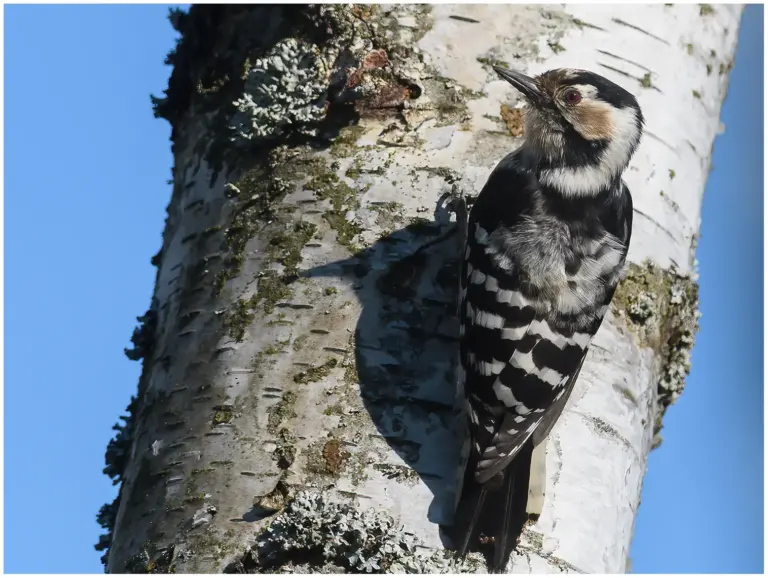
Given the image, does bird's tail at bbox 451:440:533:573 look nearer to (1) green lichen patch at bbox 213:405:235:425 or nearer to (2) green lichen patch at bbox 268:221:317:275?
(1) green lichen patch at bbox 213:405:235:425

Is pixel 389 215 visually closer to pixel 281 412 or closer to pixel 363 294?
pixel 363 294

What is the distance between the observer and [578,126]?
358cm

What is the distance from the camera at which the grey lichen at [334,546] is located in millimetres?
2439

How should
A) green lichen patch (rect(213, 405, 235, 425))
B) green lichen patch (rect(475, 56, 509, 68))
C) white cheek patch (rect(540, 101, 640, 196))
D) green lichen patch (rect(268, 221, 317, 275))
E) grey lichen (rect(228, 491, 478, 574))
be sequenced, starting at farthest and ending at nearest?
white cheek patch (rect(540, 101, 640, 196)) → green lichen patch (rect(475, 56, 509, 68)) → green lichen patch (rect(268, 221, 317, 275)) → green lichen patch (rect(213, 405, 235, 425)) → grey lichen (rect(228, 491, 478, 574))

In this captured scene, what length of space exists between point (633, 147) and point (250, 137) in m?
1.28

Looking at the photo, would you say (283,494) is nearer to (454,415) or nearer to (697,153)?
(454,415)

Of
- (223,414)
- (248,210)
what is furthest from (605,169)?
(223,414)

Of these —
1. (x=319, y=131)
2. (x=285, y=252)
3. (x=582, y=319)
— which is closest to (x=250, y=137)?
(x=319, y=131)

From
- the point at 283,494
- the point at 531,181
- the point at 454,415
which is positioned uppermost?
the point at 531,181

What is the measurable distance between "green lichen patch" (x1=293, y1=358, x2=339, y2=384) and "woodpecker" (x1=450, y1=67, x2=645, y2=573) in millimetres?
377

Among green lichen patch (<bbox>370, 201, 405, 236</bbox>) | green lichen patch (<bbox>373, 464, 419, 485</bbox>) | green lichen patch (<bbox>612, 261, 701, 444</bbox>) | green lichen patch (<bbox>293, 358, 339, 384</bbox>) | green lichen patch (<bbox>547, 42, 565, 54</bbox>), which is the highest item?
green lichen patch (<bbox>547, 42, 565, 54</bbox>)

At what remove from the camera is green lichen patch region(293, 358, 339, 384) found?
2.72 metres

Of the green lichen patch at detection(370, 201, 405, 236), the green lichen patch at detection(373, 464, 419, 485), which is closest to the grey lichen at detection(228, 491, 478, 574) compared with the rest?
the green lichen patch at detection(373, 464, 419, 485)

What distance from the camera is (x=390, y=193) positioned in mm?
3008
